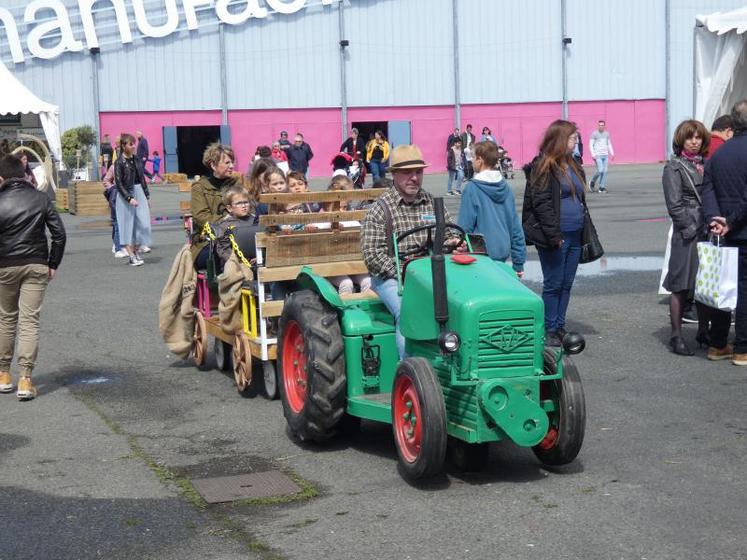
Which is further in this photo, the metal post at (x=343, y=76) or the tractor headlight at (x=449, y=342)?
the metal post at (x=343, y=76)

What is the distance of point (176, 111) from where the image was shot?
41844mm

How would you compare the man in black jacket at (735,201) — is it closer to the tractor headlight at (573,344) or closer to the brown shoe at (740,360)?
the brown shoe at (740,360)

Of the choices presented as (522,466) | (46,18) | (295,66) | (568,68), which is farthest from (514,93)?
(522,466)

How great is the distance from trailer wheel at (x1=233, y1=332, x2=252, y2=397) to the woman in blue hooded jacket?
78.9 inches

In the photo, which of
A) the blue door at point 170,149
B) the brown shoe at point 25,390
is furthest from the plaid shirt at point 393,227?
the blue door at point 170,149

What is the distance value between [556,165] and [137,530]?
5044 millimetres

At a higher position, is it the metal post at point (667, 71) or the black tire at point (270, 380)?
the metal post at point (667, 71)

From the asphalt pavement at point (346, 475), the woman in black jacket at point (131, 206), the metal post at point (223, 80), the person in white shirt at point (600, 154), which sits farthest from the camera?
the metal post at point (223, 80)

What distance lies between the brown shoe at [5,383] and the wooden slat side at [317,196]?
2.50 metres

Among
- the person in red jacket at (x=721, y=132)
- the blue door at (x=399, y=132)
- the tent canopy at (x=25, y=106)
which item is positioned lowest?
the person in red jacket at (x=721, y=132)

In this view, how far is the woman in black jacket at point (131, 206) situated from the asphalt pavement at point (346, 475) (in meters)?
6.23

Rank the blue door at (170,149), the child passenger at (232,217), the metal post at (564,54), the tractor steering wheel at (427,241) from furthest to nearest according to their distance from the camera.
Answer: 1. the metal post at (564,54)
2. the blue door at (170,149)
3. the child passenger at (232,217)
4. the tractor steering wheel at (427,241)

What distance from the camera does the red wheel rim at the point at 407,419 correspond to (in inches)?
232

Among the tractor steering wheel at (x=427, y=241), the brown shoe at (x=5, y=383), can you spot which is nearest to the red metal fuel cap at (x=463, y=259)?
the tractor steering wheel at (x=427, y=241)
